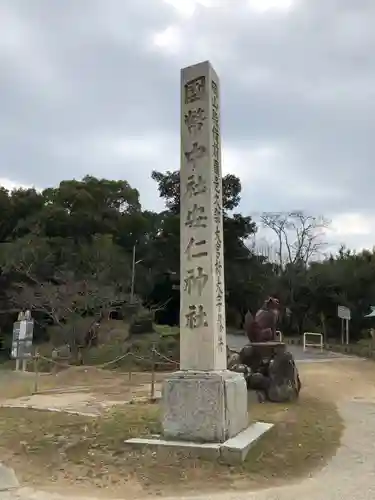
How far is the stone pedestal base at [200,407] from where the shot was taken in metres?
6.21

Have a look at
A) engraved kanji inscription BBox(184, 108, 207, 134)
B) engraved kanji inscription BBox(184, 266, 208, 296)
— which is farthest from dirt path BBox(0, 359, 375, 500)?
engraved kanji inscription BBox(184, 108, 207, 134)

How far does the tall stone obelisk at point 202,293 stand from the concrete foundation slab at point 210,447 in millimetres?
135

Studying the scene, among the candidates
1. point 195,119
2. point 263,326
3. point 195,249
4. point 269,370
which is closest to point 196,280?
point 195,249

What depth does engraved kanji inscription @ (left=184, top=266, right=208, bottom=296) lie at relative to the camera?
22.0ft

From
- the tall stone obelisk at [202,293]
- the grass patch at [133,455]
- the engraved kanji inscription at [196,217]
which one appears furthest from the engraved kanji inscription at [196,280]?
the grass patch at [133,455]

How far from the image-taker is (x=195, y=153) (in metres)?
7.06

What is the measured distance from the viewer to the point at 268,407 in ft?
32.3

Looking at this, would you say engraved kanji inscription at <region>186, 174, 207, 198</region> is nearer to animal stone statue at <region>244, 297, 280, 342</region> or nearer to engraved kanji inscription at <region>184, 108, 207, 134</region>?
engraved kanji inscription at <region>184, 108, 207, 134</region>

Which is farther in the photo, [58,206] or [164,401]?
[58,206]

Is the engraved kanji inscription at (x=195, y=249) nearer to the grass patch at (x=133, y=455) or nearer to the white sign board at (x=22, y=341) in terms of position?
the grass patch at (x=133, y=455)

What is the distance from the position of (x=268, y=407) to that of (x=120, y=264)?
17.2 m

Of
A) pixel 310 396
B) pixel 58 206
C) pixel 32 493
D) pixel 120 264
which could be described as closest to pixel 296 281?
pixel 120 264

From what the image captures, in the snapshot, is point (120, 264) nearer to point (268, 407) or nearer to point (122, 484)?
point (268, 407)

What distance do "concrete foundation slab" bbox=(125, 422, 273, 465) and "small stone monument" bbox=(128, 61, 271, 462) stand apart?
0.01 m
